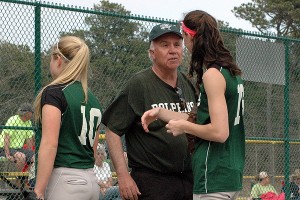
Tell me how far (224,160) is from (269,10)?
37785 mm

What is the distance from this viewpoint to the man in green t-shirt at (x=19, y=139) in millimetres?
7336

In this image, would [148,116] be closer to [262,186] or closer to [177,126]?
[177,126]

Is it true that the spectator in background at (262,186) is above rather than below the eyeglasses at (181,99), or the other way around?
below

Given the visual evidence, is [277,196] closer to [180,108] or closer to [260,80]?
[260,80]

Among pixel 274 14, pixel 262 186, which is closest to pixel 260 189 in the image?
pixel 262 186

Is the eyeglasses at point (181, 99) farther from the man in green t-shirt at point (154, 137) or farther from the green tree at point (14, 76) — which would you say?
the green tree at point (14, 76)

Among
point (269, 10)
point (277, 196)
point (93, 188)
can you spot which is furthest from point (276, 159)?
point (269, 10)

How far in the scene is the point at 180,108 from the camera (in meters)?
5.93

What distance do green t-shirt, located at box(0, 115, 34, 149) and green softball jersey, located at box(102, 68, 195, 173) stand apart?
1673 millimetres

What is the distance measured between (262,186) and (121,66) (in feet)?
8.30

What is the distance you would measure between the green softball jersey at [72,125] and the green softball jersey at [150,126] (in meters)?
0.58

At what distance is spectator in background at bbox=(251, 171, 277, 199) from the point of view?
31.3 feet

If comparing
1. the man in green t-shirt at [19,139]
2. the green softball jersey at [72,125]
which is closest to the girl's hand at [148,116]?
the green softball jersey at [72,125]

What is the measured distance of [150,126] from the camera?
581 centimetres
